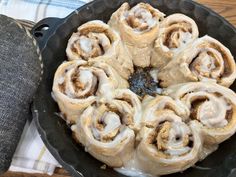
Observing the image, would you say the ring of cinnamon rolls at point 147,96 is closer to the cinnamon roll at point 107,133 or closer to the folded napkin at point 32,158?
the cinnamon roll at point 107,133

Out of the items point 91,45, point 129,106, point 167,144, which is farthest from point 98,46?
point 167,144

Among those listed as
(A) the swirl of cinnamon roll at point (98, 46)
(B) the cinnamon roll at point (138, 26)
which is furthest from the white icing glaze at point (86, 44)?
(B) the cinnamon roll at point (138, 26)

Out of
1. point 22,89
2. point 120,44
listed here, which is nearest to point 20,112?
point 22,89

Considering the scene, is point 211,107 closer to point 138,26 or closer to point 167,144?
point 167,144

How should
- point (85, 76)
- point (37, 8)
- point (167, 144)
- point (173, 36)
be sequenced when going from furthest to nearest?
1. point (37, 8)
2. point (173, 36)
3. point (85, 76)
4. point (167, 144)

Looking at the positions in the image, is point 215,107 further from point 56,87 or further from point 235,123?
point 56,87

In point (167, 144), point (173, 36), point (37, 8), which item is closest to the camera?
point (167, 144)

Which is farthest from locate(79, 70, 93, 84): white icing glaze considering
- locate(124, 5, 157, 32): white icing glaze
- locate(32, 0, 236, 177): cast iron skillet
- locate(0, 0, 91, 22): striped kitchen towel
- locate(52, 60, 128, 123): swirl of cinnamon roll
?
locate(0, 0, 91, 22): striped kitchen towel
